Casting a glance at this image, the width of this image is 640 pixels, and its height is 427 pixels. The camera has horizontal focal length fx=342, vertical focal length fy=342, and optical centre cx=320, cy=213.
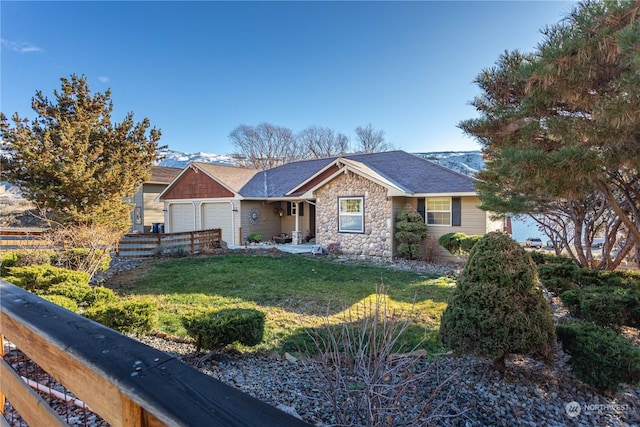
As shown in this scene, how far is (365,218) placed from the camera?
13.8 m

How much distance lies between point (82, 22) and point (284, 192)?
11.7 meters

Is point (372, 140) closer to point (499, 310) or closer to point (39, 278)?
point (39, 278)

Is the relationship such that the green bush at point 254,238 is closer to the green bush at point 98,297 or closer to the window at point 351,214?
the window at point 351,214

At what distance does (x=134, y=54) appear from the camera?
9508 millimetres

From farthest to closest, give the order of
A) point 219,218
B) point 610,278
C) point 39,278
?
point 219,218 < point 610,278 < point 39,278

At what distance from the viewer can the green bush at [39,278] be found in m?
5.82

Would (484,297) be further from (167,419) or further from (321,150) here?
(321,150)

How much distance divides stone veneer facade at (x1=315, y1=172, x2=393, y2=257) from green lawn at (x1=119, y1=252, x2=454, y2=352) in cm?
185

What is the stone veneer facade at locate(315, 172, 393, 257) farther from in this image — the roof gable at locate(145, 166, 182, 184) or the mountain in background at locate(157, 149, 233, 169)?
the mountain in background at locate(157, 149, 233, 169)

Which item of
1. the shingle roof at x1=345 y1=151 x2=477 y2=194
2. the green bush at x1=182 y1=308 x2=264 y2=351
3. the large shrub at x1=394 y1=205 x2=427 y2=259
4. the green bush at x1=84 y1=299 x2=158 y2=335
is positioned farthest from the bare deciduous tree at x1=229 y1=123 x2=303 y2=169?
the green bush at x1=182 y1=308 x2=264 y2=351

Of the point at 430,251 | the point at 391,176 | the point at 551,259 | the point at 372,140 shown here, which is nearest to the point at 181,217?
the point at 391,176

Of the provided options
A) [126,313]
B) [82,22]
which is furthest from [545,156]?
[82,22]

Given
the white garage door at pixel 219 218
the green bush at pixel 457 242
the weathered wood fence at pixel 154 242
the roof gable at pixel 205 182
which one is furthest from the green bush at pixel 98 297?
the white garage door at pixel 219 218

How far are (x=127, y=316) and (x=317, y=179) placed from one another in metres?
12.8
